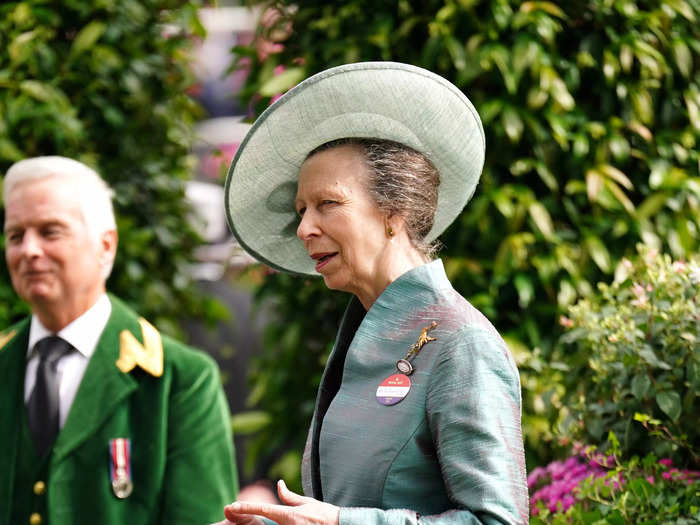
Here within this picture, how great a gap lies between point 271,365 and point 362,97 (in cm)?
227

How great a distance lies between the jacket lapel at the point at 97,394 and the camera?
2.69m

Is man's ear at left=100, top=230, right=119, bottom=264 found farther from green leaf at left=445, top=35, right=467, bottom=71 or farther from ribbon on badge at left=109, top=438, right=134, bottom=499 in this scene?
green leaf at left=445, top=35, right=467, bottom=71

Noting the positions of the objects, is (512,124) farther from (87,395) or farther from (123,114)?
(123,114)

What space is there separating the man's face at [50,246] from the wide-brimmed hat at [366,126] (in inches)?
31.9

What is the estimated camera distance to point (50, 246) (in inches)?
110

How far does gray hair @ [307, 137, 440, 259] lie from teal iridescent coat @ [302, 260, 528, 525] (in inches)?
4.4

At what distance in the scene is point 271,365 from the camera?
4.01m

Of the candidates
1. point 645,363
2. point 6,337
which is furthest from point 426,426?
point 6,337

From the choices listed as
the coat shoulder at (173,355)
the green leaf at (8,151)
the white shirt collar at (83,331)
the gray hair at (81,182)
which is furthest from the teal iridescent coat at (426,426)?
the green leaf at (8,151)

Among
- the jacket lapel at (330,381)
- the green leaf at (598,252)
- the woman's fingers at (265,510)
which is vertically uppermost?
the woman's fingers at (265,510)

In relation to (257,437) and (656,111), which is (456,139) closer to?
(656,111)

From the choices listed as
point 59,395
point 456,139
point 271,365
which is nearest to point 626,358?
point 456,139

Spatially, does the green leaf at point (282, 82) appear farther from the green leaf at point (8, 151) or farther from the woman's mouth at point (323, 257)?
the woman's mouth at point (323, 257)

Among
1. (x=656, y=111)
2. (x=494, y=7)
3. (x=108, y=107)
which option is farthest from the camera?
(x=108, y=107)
